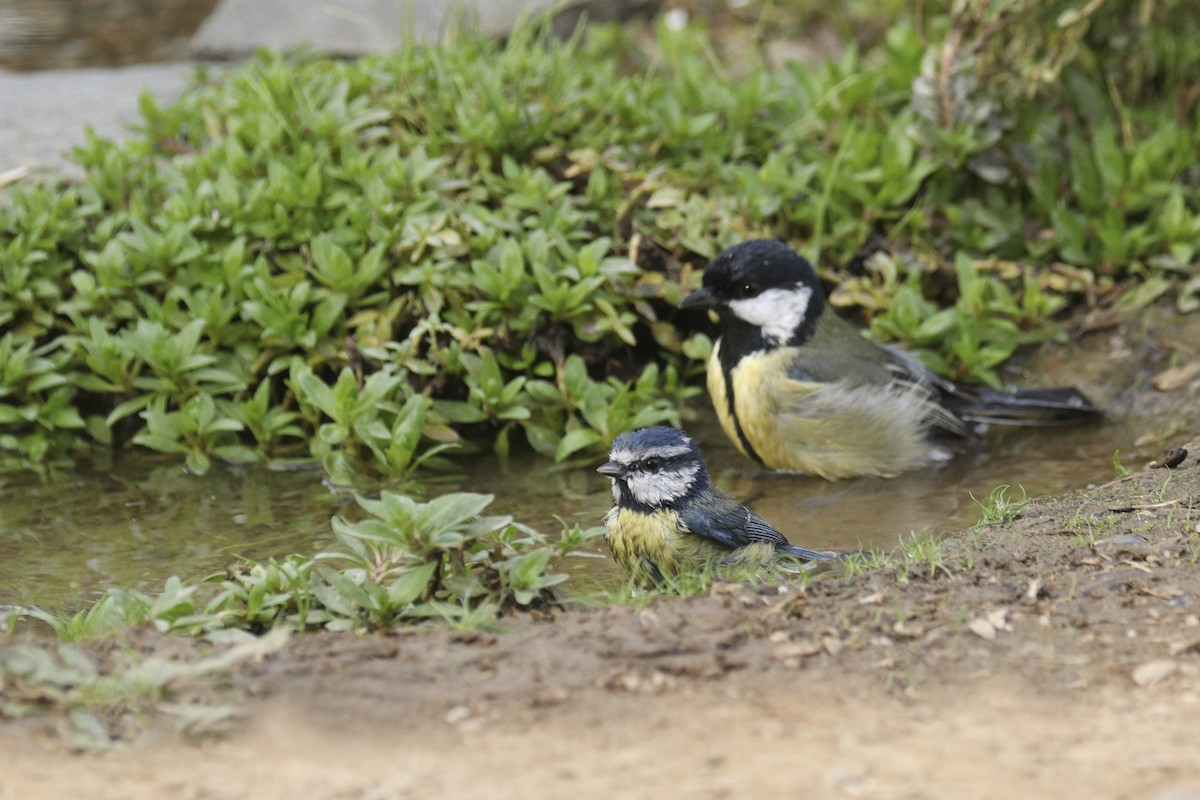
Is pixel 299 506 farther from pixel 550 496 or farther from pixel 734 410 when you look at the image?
pixel 734 410

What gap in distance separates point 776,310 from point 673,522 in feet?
5.86

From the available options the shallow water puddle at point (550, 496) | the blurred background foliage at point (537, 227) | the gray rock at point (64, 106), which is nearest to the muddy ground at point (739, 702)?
the shallow water puddle at point (550, 496)

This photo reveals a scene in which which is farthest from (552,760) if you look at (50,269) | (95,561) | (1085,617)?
(50,269)

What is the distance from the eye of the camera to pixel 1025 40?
Result: 22.2ft

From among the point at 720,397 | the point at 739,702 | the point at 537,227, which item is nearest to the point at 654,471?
the point at 739,702

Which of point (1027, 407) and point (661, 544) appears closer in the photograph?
point (661, 544)

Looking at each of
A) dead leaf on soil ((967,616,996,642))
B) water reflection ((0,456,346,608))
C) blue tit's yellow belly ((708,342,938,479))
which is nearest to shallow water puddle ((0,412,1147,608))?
water reflection ((0,456,346,608))

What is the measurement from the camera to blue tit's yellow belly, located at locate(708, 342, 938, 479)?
5.70 metres

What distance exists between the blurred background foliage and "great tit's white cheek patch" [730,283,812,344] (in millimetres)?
440

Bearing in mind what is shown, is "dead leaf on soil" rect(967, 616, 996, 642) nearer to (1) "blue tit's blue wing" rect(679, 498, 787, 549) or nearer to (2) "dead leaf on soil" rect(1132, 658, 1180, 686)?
(2) "dead leaf on soil" rect(1132, 658, 1180, 686)

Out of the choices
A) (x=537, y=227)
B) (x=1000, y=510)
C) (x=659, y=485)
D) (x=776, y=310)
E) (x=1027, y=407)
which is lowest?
(x=1027, y=407)

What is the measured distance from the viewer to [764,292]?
571cm

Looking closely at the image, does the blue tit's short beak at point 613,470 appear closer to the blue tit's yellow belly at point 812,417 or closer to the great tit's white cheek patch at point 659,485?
the great tit's white cheek patch at point 659,485

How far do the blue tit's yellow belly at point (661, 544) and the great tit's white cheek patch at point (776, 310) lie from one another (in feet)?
5.58
